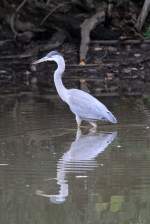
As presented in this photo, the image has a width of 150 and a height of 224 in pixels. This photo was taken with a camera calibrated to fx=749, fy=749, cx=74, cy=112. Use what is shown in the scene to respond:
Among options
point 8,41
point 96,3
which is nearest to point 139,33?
point 96,3

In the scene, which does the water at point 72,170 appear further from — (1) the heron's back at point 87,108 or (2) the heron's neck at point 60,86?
(2) the heron's neck at point 60,86

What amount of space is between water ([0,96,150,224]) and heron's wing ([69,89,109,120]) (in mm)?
232

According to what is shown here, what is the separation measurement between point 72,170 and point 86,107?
3030 millimetres

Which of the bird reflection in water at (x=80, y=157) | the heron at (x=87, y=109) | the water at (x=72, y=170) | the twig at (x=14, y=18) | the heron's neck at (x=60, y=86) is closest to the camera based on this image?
Answer: the water at (x=72, y=170)

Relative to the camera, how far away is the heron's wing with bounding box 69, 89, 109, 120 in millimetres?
10763

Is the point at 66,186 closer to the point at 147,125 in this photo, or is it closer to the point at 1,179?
the point at 1,179

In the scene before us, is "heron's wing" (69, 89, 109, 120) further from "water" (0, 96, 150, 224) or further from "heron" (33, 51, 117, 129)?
"water" (0, 96, 150, 224)

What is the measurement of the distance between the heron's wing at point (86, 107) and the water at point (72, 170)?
9.1 inches

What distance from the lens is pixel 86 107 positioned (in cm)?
1090

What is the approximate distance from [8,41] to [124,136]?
10.0 metres

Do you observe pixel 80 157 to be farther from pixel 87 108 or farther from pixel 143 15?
pixel 143 15

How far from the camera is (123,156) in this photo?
8578 millimetres

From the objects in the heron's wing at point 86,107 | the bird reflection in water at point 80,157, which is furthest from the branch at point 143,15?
the bird reflection in water at point 80,157

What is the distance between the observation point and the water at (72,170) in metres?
6.55
